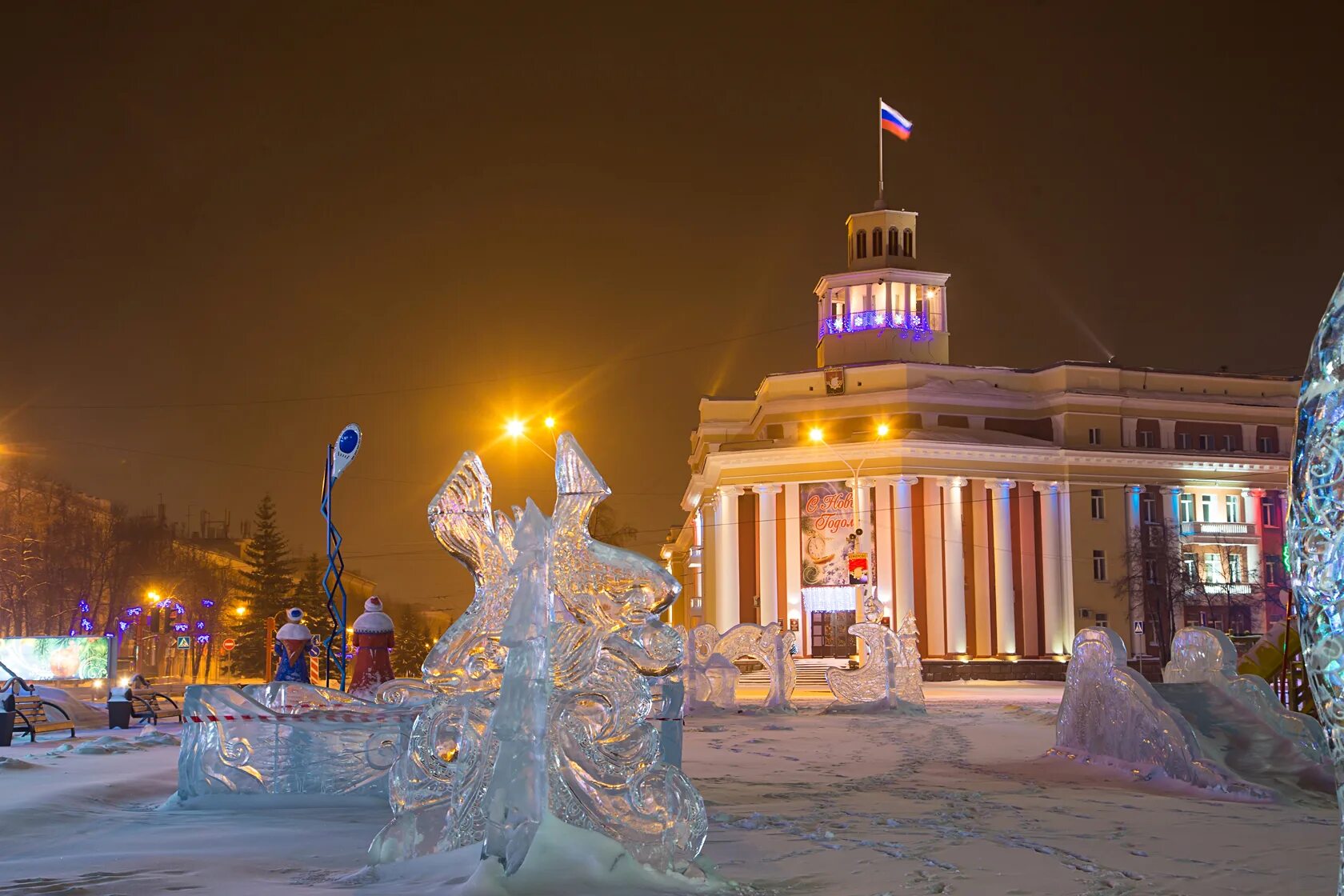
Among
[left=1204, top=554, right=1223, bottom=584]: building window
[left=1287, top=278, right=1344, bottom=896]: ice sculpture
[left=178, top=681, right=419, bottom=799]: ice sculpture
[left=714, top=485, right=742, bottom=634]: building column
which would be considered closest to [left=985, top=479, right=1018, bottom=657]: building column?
[left=1204, top=554, right=1223, bottom=584]: building window

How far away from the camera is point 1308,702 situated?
17.2m

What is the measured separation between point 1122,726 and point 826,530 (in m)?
44.8

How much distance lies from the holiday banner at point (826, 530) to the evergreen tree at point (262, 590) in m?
34.9

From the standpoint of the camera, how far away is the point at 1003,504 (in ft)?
201

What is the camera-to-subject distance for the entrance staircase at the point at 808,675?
50250 mm

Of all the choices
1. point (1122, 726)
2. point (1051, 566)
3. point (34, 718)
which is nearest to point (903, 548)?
point (1051, 566)

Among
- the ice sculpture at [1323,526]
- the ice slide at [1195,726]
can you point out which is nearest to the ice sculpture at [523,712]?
the ice sculpture at [1323,526]

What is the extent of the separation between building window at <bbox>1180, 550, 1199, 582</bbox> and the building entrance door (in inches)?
653

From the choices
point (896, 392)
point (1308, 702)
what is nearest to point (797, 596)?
point (896, 392)

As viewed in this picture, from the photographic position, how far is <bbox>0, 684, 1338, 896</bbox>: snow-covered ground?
7730 mm

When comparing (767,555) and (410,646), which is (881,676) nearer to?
(767,555)

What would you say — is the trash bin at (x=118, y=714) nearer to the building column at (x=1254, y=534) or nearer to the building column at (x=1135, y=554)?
the building column at (x=1135, y=554)

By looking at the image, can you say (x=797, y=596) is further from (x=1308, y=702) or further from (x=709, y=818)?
(x=709, y=818)

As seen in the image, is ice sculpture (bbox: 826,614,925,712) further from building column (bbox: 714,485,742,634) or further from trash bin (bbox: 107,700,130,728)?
building column (bbox: 714,485,742,634)
